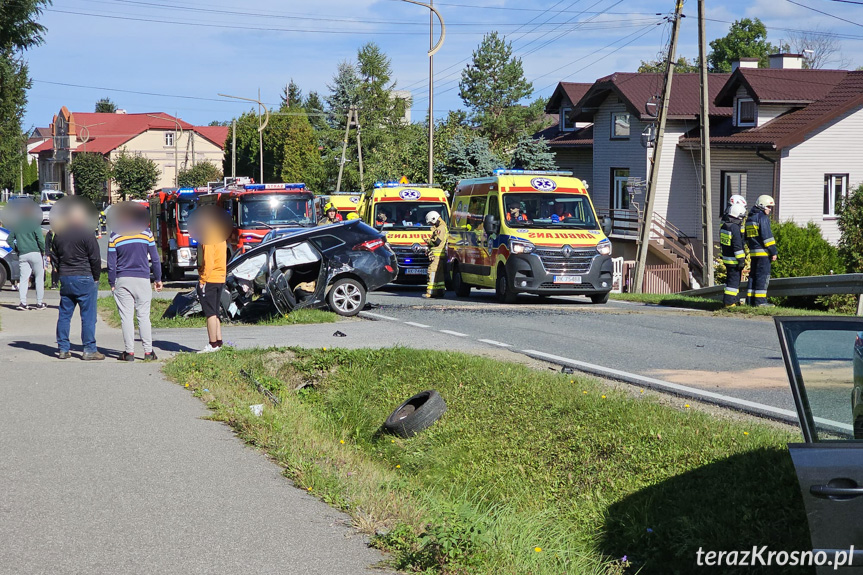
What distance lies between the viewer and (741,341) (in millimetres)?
12625

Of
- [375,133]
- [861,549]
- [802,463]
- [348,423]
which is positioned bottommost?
[348,423]

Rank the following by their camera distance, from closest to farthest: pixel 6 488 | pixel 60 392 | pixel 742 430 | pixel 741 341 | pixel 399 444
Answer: pixel 6 488 → pixel 742 430 → pixel 399 444 → pixel 60 392 → pixel 741 341

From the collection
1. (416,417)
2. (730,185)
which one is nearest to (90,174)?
(730,185)

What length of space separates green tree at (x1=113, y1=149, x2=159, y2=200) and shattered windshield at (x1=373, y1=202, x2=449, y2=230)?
6178 centimetres

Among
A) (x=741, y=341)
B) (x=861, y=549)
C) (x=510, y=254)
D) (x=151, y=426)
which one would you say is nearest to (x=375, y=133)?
(x=510, y=254)

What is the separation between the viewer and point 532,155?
1705 inches

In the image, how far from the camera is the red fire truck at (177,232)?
1072 inches

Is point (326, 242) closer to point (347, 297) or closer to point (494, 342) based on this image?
point (347, 297)

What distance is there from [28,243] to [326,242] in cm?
623

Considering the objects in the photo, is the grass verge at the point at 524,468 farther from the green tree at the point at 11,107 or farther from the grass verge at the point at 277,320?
the green tree at the point at 11,107

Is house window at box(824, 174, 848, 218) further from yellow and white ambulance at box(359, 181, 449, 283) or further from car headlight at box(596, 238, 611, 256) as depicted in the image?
car headlight at box(596, 238, 611, 256)

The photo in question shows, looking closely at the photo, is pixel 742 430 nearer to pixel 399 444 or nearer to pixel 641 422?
pixel 641 422

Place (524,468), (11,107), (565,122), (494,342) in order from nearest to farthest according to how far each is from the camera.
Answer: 1. (524,468)
2. (494,342)
3. (11,107)
4. (565,122)

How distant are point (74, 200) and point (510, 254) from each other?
8.93 meters
